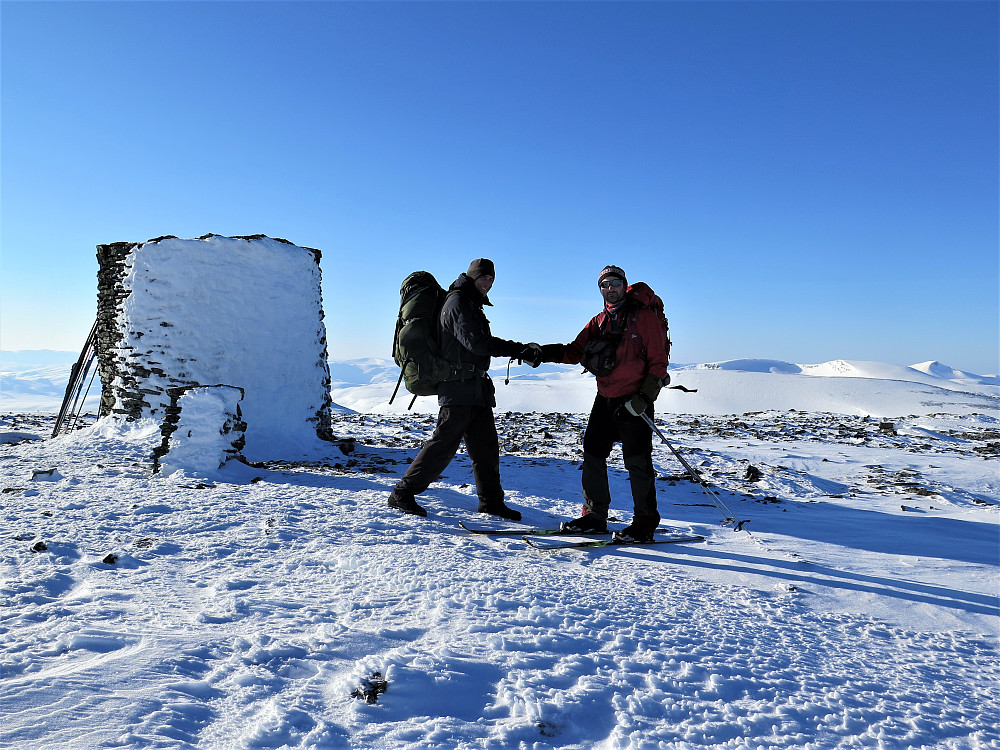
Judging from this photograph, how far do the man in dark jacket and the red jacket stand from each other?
0.71 metres

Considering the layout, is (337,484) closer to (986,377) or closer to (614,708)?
(614,708)

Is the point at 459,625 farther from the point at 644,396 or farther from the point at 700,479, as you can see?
the point at 700,479

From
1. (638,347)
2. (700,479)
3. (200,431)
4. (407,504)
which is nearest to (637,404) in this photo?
(638,347)

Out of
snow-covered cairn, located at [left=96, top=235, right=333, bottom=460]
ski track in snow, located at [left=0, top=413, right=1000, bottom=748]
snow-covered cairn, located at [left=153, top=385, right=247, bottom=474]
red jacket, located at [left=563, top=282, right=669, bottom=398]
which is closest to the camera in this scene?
ski track in snow, located at [left=0, top=413, right=1000, bottom=748]

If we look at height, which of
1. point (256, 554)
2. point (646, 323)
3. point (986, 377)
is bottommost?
point (256, 554)

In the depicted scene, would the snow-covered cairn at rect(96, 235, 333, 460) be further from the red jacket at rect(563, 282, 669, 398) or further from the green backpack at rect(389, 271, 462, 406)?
the red jacket at rect(563, 282, 669, 398)

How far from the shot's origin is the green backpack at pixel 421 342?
492 cm

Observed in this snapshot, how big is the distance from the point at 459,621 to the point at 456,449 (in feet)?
7.15

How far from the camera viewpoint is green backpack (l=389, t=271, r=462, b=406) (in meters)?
4.92

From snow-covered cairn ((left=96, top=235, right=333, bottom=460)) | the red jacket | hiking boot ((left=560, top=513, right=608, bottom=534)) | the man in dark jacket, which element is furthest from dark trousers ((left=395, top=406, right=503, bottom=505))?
snow-covered cairn ((left=96, top=235, right=333, bottom=460))

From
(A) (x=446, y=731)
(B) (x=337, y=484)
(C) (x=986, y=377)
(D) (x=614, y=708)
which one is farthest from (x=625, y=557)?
(C) (x=986, y=377)

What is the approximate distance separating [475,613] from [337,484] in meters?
3.49

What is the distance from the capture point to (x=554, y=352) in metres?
5.09

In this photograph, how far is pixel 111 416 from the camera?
309 inches
